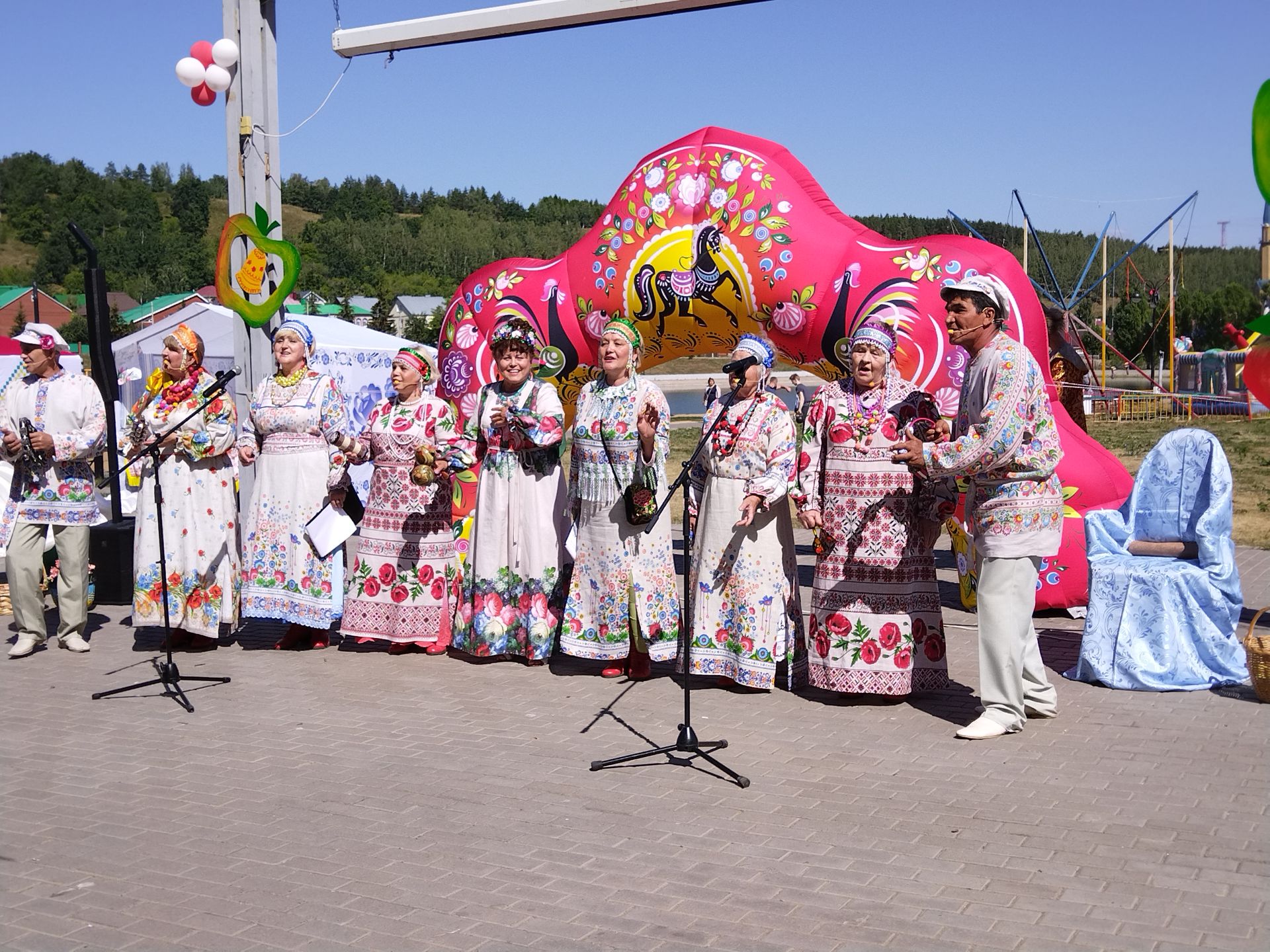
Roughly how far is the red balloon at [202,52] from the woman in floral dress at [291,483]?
2.55 meters

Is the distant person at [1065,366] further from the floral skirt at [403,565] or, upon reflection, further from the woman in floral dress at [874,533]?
the floral skirt at [403,565]

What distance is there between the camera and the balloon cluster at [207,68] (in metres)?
8.17

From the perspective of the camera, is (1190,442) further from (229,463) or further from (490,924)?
(229,463)

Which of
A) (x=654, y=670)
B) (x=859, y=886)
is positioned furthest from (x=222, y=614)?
(x=859, y=886)

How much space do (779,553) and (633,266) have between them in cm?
223

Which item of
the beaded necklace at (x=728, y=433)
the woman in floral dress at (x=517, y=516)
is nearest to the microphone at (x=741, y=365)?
the beaded necklace at (x=728, y=433)

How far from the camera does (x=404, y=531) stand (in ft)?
22.5

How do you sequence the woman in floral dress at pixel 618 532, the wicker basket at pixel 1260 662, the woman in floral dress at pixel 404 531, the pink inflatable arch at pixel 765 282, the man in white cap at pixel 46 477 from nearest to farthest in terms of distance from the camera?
the wicker basket at pixel 1260 662
the woman in floral dress at pixel 618 532
the pink inflatable arch at pixel 765 282
the woman in floral dress at pixel 404 531
the man in white cap at pixel 46 477

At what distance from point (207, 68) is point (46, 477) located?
308cm

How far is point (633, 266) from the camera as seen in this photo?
726 cm

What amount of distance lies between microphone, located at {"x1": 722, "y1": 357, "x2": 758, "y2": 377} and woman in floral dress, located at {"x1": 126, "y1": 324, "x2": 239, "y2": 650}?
118 inches

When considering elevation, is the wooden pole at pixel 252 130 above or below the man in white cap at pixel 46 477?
above

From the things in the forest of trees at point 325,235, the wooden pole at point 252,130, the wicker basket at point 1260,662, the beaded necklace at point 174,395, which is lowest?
the wicker basket at point 1260,662

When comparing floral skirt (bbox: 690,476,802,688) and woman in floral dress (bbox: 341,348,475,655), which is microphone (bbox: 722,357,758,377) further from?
woman in floral dress (bbox: 341,348,475,655)
